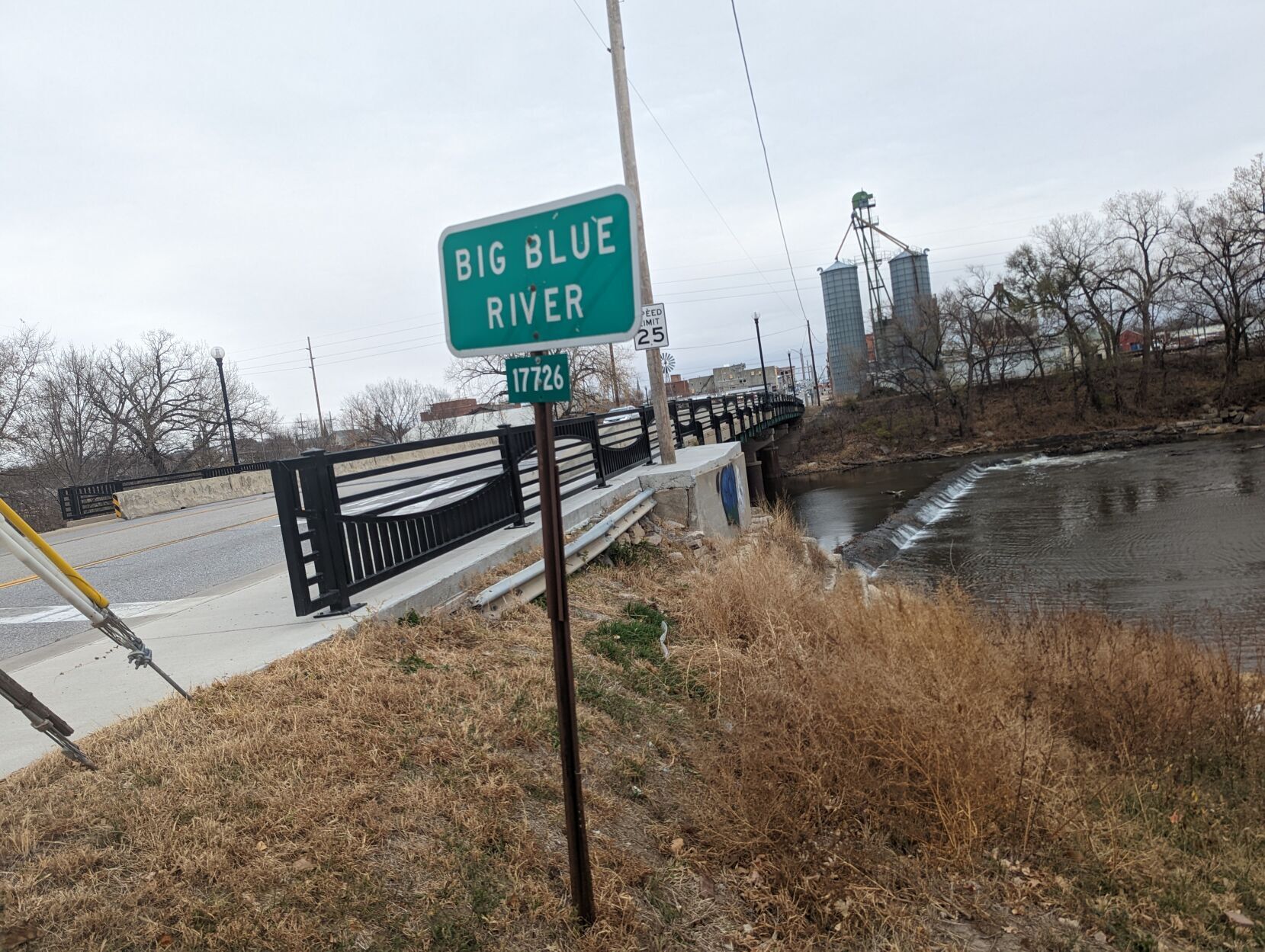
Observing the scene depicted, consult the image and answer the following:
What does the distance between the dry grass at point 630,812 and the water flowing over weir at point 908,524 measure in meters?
13.4

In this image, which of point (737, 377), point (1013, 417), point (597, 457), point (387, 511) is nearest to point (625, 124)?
point (597, 457)

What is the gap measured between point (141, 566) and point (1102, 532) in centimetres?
2125

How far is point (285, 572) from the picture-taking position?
28.5 ft

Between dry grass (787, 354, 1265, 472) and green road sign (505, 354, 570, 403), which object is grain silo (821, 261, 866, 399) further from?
green road sign (505, 354, 570, 403)

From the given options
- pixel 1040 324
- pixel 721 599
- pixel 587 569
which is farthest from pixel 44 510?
pixel 1040 324

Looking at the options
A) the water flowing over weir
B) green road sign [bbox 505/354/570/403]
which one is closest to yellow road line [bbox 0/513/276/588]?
green road sign [bbox 505/354/570/403]

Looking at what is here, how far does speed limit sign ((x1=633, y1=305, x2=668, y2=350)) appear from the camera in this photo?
12414 millimetres

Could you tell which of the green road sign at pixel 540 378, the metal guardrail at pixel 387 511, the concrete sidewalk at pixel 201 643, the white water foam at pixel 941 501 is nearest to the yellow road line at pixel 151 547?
the metal guardrail at pixel 387 511

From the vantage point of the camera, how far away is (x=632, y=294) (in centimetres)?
268

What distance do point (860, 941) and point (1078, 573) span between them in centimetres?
1615

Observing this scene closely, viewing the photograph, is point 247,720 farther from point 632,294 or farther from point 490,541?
point 490,541

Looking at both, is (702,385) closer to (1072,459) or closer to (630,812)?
(1072,459)

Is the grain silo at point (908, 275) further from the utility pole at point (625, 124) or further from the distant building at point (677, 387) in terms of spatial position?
the utility pole at point (625, 124)

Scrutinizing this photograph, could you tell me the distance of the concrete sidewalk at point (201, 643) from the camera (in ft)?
15.2
